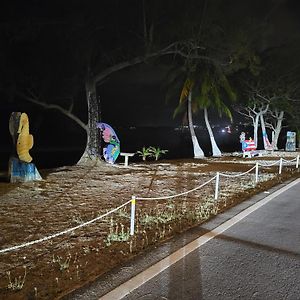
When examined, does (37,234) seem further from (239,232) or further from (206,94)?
(206,94)

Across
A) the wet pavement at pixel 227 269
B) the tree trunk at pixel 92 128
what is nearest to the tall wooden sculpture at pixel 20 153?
the tree trunk at pixel 92 128

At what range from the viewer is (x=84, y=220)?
23.8 ft

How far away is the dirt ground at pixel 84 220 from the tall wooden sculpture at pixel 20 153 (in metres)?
0.56

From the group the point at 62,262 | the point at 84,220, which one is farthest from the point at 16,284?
the point at 84,220

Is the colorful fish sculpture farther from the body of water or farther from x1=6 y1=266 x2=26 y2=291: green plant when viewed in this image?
x1=6 y1=266 x2=26 y2=291: green plant

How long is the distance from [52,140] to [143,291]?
63588mm

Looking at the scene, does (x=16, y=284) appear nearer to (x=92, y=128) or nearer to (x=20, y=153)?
(x=20, y=153)

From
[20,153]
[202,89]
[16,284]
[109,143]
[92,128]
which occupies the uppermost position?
[202,89]

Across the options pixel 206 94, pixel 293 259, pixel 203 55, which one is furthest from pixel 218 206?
pixel 206 94

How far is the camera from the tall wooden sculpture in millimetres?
12273

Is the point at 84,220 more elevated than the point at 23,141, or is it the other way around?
the point at 23,141

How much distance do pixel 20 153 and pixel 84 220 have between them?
629 cm

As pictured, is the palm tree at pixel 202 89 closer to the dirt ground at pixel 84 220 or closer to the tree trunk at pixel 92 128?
the tree trunk at pixel 92 128

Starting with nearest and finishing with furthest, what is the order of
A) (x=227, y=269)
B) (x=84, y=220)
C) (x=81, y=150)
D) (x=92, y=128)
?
(x=227, y=269) → (x=84, y=220) → (x=92, y=128) → (x=81, y=150)
